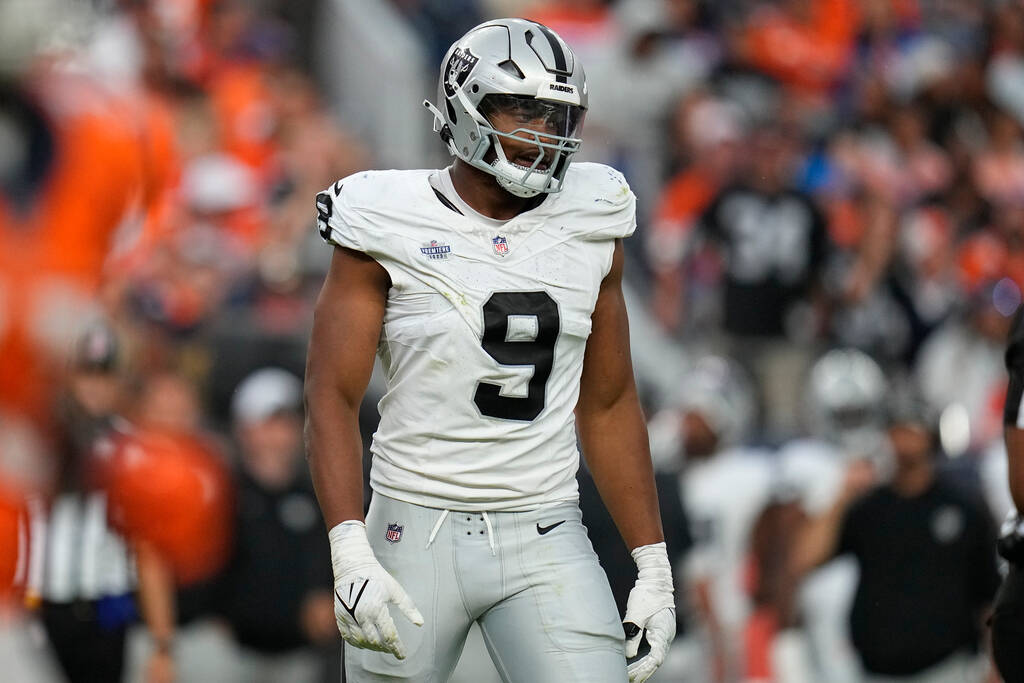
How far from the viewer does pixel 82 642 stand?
18.3 feet

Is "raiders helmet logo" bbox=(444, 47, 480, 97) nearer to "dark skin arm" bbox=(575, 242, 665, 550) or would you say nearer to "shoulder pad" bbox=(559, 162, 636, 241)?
"shoulder pad" bbox=(559, 162, 636, 241)

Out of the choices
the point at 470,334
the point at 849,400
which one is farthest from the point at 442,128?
the point at 849,400

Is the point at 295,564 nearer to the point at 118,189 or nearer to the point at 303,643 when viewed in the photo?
the point at 303,643

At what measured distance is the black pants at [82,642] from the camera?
552 cm

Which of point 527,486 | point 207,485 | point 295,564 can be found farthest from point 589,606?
point 295,564

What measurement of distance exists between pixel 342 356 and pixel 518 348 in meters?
0.38

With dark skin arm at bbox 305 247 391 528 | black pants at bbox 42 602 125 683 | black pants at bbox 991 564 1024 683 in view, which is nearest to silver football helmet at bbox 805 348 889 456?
black pants at bbox 991 564 1024 683

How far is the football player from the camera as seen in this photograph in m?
3.79

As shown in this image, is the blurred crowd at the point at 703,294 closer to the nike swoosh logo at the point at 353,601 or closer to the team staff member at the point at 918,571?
the team staff member at the point at 918,571

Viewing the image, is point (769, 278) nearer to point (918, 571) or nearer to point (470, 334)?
point (918, 571)

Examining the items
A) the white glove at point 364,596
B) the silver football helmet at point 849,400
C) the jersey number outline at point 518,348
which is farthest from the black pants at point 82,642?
the silver football helmet at point 849,400

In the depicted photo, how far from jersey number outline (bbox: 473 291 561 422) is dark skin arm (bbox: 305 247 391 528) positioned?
25cm

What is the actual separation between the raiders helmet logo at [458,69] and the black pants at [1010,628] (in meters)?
1.86

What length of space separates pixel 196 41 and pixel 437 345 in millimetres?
6738
